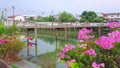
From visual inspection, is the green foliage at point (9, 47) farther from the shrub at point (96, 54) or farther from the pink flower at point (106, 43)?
the pink flower at point (106, 43)

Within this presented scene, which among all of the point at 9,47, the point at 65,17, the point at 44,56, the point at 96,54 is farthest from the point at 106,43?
the point at 65,17

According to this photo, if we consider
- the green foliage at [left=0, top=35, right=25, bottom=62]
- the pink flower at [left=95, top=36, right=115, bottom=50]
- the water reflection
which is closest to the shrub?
the pink flower at [left=95, top=36, right=115, bottom=50]

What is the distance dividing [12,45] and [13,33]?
4.11ft

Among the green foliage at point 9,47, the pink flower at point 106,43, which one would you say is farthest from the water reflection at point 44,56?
the pink flower at point 106,43

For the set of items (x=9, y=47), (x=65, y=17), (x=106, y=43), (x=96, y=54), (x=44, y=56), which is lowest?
(x=44, y=56)

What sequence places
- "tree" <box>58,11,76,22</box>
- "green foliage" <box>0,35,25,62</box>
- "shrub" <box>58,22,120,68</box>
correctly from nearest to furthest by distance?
"shrub" <box>58,22,120,68</box> → "green foliage" <box>0,35,25,62</box> → "tree" <box>58,11,76,22</box>

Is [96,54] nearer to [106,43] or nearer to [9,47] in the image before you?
[106,43]

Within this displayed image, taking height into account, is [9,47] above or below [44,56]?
above

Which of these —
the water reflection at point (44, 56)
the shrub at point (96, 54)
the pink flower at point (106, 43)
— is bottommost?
the water reflection at point (44, 56)

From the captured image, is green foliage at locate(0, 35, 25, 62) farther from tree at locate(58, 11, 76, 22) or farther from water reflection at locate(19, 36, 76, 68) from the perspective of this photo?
tree at locate(58, 11, 76, 22)

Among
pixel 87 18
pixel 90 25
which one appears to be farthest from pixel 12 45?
pixel 87 18

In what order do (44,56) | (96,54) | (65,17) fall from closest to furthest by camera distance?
1. (96,54)
2. (44,56)
3. (65,17)

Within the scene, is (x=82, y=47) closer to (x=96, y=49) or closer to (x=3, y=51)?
(x=96, y=49)

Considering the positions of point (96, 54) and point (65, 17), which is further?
point (65, 17)
